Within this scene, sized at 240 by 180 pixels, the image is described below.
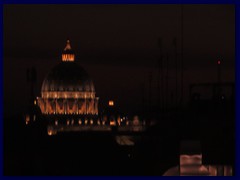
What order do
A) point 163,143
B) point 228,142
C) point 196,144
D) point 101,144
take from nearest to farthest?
1. point 196,144
2. point 228,142
3. point 163,143
4. point 101,144

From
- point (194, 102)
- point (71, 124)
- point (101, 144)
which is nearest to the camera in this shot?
point (194, 102)

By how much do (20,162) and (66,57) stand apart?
412 feet

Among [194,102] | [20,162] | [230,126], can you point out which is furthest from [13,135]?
[230,126]

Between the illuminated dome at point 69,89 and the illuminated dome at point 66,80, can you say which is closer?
the illuminated dome at point 69,89

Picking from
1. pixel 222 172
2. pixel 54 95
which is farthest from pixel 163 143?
pixel 54 95

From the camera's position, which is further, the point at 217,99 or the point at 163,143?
the point at 163,143

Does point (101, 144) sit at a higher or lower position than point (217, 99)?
lower

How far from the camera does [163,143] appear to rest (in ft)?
86.6

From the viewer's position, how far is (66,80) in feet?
500

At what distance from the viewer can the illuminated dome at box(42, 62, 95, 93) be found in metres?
151

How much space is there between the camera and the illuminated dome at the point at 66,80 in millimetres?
150750

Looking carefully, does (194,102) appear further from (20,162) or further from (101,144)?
(101,144)

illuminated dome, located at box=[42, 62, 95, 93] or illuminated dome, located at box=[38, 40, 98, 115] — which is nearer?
illuminated dome, located at box=[38, 40, 98, 115]

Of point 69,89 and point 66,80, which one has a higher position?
point 66,80
